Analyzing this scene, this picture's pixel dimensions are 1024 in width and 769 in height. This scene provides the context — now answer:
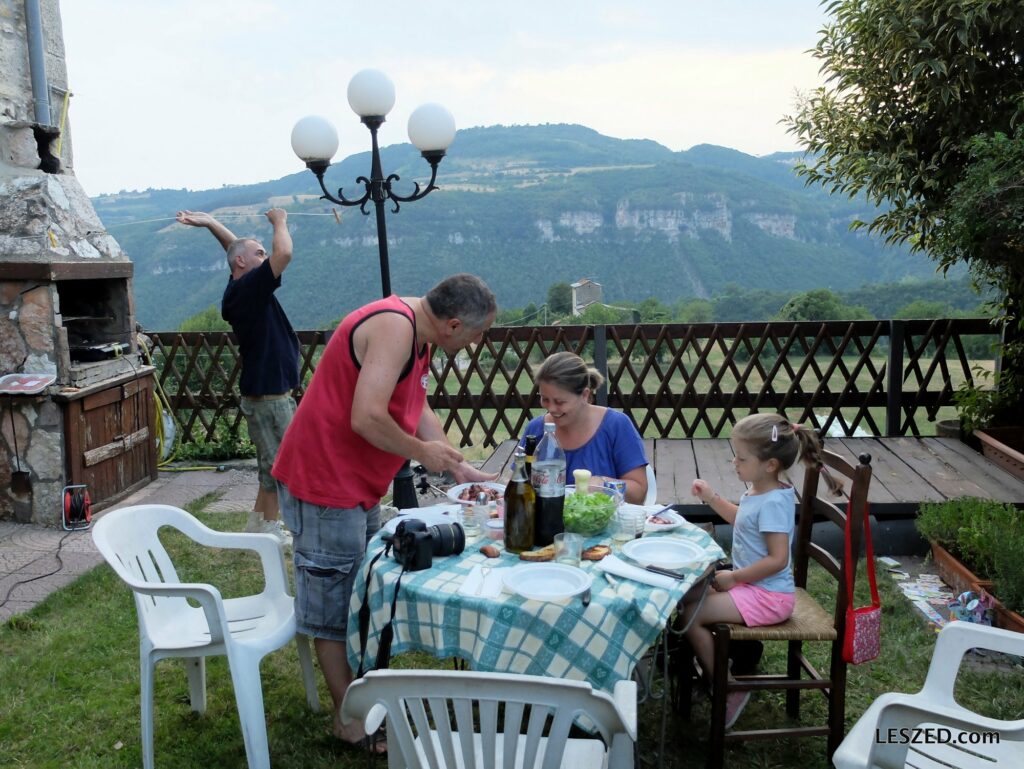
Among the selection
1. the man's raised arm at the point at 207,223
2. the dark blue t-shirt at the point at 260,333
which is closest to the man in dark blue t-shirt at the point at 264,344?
the dark blue t-shirt at the point at 260,333

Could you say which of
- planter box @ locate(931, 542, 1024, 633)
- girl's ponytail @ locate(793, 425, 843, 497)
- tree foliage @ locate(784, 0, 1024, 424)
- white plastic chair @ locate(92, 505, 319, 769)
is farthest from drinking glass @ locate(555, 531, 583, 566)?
tree foliage @ locate(784, 0, 1024, 424)

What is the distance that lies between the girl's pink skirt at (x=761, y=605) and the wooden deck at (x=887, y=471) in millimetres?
1726

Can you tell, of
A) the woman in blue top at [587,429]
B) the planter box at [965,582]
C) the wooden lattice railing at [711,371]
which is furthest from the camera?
the wooden lattice railing at [711,371]

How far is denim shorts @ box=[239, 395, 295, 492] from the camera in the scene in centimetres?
404

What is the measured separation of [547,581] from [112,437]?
157 inches

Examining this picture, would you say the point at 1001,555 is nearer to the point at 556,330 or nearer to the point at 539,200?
the point at 556,330

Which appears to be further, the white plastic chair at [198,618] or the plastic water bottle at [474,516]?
the plastic water bottle at [474,516]

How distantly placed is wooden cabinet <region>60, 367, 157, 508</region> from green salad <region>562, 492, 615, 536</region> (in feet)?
11.4

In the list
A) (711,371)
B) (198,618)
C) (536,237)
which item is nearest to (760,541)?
(198,618)

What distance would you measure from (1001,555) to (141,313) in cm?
2516

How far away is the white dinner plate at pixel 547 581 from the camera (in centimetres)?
180

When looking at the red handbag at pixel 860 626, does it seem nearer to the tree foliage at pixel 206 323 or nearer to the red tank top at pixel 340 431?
the red tank top at pixel 340 431

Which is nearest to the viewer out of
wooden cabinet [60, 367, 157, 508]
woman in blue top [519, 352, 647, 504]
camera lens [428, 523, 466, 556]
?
camera lens [428, 523, 466, 556]

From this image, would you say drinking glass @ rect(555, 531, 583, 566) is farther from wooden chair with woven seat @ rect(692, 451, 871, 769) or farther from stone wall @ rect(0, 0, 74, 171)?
stone wall @ rect(0, 0, 74, 171)
